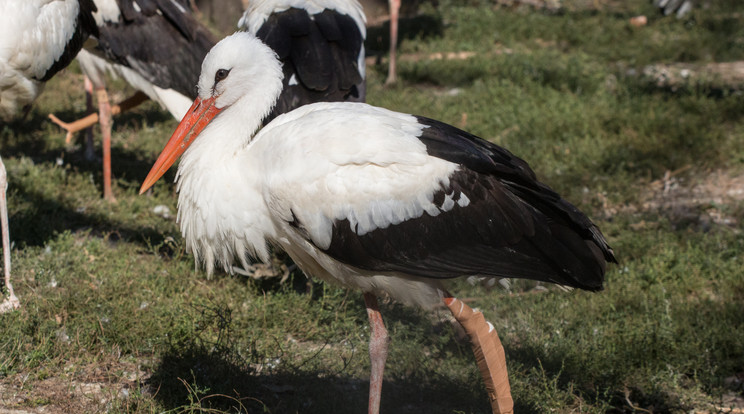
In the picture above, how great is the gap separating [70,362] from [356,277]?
4.67 feet

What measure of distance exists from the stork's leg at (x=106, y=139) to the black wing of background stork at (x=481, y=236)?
2989 millimetres

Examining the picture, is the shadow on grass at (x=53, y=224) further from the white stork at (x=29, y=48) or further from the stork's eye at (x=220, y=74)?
the stork's eye at (x=220, y=74)

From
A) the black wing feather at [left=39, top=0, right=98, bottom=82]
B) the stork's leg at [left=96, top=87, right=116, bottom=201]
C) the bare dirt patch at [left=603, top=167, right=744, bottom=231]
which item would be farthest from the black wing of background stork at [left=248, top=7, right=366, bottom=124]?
the bare dirt patch at [left=603, top=167, right=744, bottom=231]

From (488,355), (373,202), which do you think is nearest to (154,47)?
(373,202)

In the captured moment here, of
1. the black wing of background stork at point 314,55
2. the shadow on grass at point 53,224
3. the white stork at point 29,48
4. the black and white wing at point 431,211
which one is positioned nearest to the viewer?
the black and white wing at point 431,211

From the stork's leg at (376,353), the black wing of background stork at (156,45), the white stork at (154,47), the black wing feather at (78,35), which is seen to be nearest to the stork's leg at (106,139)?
the white stork at (154,47)

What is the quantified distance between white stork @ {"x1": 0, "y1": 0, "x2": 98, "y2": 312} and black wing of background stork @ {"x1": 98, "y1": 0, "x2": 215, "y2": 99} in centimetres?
50

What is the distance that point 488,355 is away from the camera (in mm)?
3354

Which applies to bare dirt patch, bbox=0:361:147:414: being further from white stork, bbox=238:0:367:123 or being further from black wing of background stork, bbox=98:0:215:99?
black wing of background stork, bbox=98:0:215:99

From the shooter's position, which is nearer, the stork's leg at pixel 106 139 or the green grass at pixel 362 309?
the green grass at pixel 362 309

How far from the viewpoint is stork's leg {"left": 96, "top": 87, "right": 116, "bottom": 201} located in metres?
5.58

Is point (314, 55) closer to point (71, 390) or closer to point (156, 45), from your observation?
point (156, 45)

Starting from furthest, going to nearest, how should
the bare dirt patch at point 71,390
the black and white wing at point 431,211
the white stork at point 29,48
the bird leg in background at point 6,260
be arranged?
the white stork at point 29,48 < the bird leg in background at point 6,260 < the bare dirt patch at point 71,390 < the black and white wing at point 431,211

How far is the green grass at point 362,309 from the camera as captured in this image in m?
3.56
